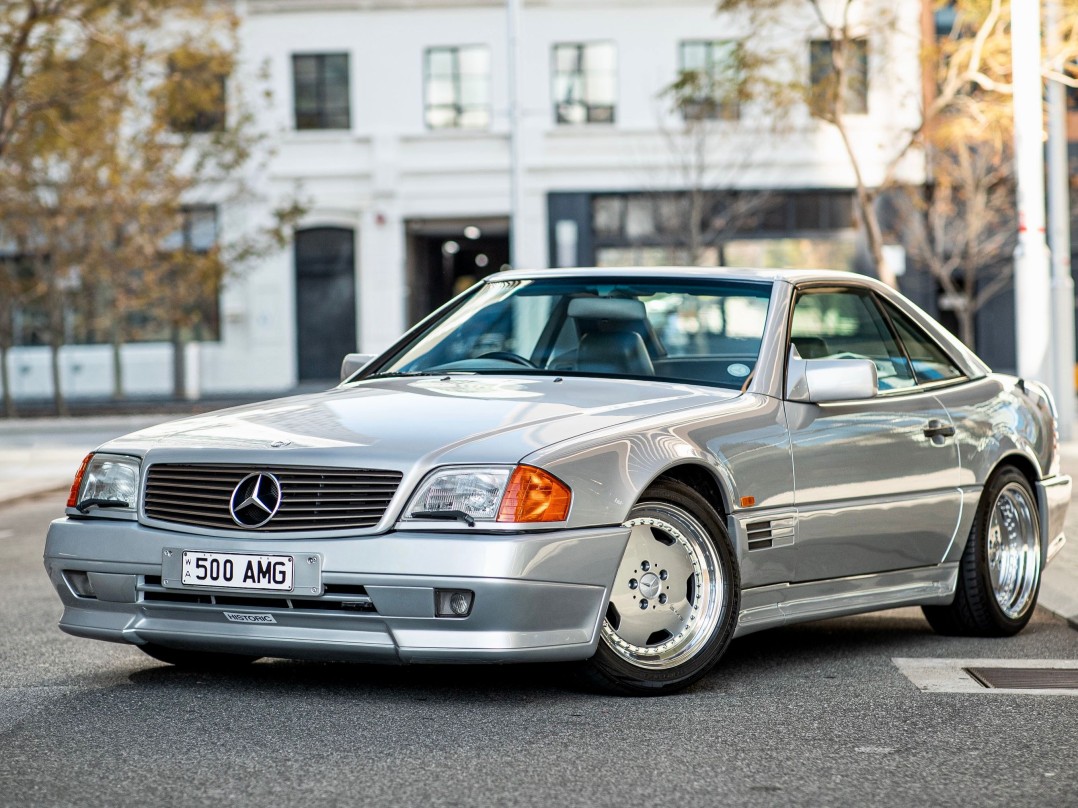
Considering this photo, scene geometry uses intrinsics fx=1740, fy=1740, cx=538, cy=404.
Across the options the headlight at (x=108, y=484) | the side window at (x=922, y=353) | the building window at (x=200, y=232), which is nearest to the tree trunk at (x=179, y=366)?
the building window at (x=200, y=232)

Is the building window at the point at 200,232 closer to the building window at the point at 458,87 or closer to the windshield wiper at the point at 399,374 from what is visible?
the building window at the point at 458,87

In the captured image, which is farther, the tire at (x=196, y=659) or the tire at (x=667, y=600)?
the tire at (x=196, y=659)

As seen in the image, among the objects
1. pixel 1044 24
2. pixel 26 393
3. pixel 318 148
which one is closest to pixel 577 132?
pixel 318 148

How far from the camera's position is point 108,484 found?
18.8 feet

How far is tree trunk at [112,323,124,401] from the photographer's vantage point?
33.8 metres

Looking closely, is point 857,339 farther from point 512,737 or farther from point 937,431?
point 512,737

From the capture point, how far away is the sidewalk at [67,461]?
27.2 feet

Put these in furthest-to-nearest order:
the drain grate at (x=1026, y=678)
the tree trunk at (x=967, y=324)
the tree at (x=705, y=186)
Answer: the tree at (x=705, y=186) → the tree trunk at (x=967, y=324) → the drain grate at (x=1026, y=678)

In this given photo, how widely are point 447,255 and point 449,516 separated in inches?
1301

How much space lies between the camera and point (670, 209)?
3497 cm

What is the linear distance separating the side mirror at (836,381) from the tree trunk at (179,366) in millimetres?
29685

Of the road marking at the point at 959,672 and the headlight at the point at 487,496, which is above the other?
the headlight at the point at 487,496

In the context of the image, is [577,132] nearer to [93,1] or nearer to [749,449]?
[93,1]

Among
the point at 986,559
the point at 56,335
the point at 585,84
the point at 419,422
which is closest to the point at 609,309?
the point at 419,422
